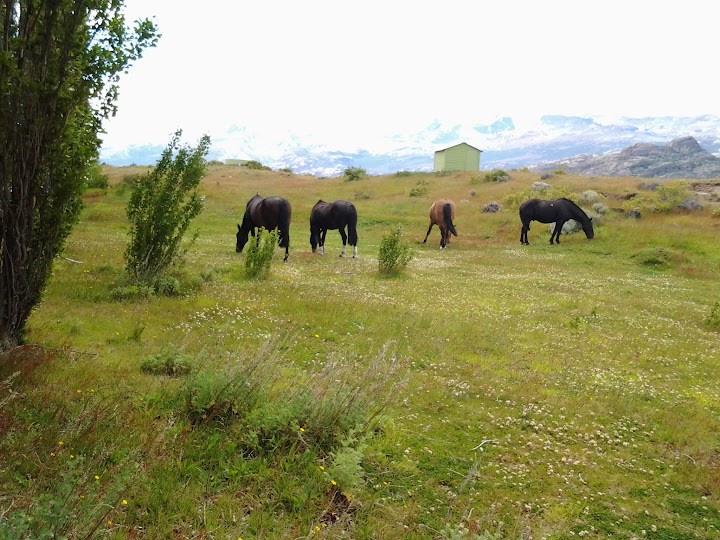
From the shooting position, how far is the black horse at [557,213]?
30.4 m

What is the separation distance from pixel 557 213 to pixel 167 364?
28.5m

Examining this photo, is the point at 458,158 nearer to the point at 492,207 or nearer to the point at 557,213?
the point at 492,207

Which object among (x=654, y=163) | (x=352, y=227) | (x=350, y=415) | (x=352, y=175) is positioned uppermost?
(x=654, y=163)

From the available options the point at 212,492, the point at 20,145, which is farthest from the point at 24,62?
the point at 212,492

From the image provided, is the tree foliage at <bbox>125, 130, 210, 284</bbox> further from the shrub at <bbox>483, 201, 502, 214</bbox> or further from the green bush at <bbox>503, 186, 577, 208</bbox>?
the green bush at <bbox>503, 186, 577, 208</bbox>

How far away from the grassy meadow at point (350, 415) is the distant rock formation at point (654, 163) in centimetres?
11925

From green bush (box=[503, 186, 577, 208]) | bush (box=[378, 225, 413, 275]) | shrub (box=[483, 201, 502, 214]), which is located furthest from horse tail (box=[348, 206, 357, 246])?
green bush (box=[503, 186, 577, 208])

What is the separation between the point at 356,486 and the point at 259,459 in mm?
1082

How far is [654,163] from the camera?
14100 cm

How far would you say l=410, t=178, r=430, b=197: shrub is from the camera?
54156 mm

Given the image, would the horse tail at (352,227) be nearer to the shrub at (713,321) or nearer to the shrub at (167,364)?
the shrub at (713,321)

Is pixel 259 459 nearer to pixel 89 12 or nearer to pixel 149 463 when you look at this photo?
pixel 149 463

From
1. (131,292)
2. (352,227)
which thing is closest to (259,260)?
(131,292)

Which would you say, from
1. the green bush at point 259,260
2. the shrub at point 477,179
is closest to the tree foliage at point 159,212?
the green bush at point 259,260
